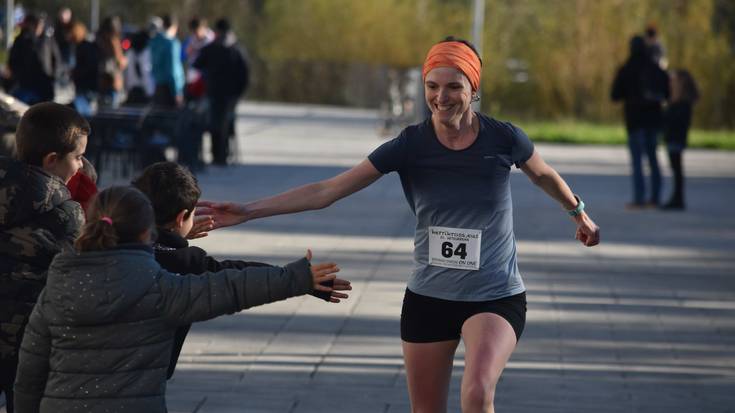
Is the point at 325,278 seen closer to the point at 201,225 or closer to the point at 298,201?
the point at 201,225

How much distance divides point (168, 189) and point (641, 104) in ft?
44.4

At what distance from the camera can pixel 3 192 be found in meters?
5.29

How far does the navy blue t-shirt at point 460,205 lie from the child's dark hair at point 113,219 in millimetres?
1360

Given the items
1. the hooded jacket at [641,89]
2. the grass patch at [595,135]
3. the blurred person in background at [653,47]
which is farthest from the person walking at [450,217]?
the grass patch at [595,135]

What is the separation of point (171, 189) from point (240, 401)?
2619 mm

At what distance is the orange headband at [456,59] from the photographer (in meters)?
5.52

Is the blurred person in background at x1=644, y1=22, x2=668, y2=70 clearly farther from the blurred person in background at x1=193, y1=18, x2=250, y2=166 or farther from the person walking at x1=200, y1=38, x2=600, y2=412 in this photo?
the person walking at x1=200, y1=38, x2=600, y2=412

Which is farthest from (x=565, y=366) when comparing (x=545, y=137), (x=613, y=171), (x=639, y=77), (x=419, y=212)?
(x=545, y=137)

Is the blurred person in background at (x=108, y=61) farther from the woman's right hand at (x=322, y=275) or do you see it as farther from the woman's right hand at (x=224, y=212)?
the woman's right hand at (x=322, y=275)

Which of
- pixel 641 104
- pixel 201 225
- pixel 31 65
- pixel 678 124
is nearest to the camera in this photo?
pixel 201 225

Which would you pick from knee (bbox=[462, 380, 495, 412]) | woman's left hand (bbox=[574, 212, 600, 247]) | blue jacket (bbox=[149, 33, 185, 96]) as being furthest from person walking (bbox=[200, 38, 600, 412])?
blue jacket (bbox=[149, 33, 185, 96])

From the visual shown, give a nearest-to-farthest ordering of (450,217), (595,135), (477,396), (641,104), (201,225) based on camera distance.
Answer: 1. (477,396)
2. (201,225)
3. (450,217)
4. (641,104)
5. (595,135)

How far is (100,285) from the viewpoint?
443 cm

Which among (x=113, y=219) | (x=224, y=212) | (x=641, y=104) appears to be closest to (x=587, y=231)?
(x=224, y=212)
